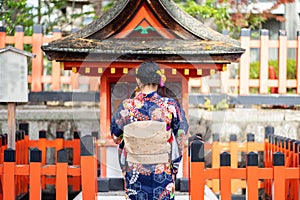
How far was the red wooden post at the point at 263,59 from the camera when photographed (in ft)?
28.1

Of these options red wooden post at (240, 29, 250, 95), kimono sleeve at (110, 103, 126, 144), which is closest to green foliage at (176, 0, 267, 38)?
red wooden post at (240, 29, 250, 95)

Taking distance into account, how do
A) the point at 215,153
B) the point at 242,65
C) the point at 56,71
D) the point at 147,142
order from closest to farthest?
the point at 147,142 → the point at 215,153 → the point at 56,71 → the point at 242,65

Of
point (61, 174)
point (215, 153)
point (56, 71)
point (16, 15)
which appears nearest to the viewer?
point (61, 174)

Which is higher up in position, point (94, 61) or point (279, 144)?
point (94, 61)

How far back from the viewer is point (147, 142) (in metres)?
4.54

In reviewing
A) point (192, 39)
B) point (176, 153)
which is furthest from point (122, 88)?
point (176, 153)

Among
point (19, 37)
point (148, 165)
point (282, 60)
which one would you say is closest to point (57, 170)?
point (148, 165)

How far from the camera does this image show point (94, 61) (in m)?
6.00

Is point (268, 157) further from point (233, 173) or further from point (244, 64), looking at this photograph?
point (233, 173)

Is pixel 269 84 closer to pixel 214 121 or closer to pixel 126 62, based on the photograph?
pixel 214 121

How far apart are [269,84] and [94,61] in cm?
365

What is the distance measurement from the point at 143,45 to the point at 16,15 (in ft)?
13.8

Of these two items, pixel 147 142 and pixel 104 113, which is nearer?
pixel 147 142

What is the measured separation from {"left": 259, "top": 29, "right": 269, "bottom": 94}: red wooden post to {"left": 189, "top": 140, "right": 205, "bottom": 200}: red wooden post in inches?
148
